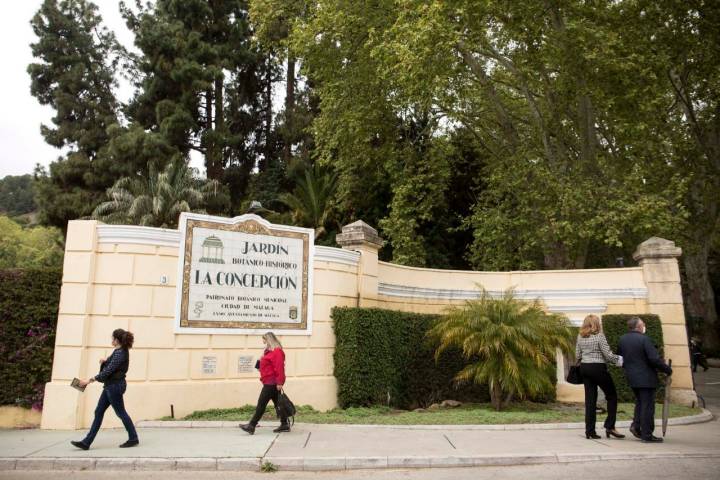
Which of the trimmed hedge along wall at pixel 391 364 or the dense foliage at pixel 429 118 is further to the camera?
the dense foliage at pixel 429 118

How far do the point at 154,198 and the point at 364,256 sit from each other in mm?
14012

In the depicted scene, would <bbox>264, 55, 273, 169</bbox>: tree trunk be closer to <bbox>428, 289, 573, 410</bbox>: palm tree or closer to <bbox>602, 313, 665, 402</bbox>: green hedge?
<bbox>428, 289, 573, 410</bbox>: palm tree

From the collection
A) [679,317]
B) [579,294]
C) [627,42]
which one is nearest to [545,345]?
[579,294]

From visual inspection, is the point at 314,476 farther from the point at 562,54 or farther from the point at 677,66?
the point at 677,66

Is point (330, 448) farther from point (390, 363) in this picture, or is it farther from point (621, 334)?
point (621, 334)

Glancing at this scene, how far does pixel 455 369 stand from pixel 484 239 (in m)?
6.71

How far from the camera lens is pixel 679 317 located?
13789 mm

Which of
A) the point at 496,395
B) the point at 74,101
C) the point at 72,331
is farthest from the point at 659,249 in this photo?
the point at 74,101

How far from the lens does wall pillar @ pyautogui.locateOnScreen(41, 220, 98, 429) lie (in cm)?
943

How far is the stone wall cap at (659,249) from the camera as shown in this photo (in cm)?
1392

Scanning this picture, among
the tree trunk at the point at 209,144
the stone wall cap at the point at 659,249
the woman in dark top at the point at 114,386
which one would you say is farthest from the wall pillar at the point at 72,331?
the tree trunk at the point at 209,144

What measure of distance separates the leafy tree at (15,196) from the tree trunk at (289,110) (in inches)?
3286

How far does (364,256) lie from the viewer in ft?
42.0

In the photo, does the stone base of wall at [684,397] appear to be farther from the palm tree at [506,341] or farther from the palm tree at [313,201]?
the palm tree at [313,201]
